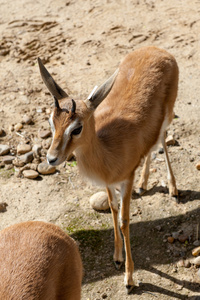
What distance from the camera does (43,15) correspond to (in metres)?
10.8

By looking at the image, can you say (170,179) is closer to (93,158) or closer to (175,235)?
(175,235)

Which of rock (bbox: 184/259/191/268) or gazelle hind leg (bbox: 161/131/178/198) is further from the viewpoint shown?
gazelle hind leg (bbox: 161/131/178/198)

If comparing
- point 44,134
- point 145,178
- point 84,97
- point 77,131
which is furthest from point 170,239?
point 84,97

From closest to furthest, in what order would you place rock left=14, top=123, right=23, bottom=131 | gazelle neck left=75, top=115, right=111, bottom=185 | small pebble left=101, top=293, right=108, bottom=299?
gazelle neck left=75, top=115, right=111, bottom=185 → small pebble left=101, top=293, right=108, bottom=299 → rock left=14, top=123, right=23, bottom=131

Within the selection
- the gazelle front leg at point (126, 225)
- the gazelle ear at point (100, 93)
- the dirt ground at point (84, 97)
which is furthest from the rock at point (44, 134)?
the gazelle ear at point (100, 93)

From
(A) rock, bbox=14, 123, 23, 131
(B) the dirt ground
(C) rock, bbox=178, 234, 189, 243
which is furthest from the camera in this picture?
(A) rock, bbox=14, 123, 23, 131

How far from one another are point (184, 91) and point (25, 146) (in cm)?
320

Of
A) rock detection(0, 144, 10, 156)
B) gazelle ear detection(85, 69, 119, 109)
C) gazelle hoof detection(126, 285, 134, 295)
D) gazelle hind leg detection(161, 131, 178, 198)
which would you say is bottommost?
gazelle hoof detection(126, 285, 134, 295)

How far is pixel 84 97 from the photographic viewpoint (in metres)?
8.15

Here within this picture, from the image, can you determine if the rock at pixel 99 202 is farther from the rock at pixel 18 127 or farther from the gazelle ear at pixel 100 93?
the rock at pixel 18 127

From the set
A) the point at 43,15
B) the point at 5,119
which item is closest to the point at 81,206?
the point at 5,119

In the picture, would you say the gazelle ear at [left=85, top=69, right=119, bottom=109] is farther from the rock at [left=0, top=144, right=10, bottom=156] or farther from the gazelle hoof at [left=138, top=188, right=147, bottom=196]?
the rock at [left=0, top=144, right=10, bottom=156]

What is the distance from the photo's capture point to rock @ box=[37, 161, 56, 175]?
6.82 m

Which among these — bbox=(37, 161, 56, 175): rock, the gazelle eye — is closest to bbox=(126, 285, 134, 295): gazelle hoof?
the gazelle eye
